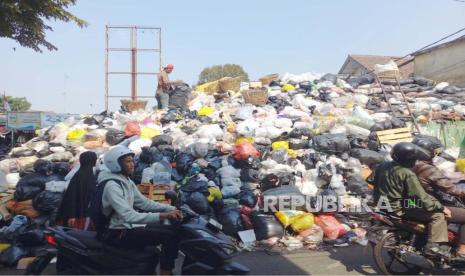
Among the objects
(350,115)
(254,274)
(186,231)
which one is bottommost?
(254,274)

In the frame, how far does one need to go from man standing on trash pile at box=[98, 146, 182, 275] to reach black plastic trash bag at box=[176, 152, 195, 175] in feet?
12.8

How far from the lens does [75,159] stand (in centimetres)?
789

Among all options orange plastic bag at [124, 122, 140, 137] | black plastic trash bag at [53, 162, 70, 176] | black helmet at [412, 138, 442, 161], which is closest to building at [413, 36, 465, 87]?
black helmet at [412, 138, 442, 161]

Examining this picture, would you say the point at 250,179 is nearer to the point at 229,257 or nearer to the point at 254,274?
the point at 254,274

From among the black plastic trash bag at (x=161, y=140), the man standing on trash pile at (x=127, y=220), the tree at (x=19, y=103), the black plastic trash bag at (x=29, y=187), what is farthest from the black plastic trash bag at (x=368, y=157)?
the tree at (x=19, y=103)

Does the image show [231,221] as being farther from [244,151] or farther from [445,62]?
[445,62]

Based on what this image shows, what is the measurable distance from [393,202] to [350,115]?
5.65 m

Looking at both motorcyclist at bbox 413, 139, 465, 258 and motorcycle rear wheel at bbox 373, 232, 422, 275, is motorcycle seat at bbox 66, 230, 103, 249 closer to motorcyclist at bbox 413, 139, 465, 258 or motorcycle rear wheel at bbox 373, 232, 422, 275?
motorcycle rear wheel at bbox 373, 232, 422, 275

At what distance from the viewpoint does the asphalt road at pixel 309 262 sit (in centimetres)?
462

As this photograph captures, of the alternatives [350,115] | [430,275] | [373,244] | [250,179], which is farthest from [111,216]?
[350,115]

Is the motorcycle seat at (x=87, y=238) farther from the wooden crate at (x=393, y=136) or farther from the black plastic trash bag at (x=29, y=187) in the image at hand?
the wooden crate at (x=393, y=136)

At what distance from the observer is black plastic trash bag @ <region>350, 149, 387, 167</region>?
7637 millimetres

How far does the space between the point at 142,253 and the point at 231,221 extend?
270 centimetres

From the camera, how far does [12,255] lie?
484cm
